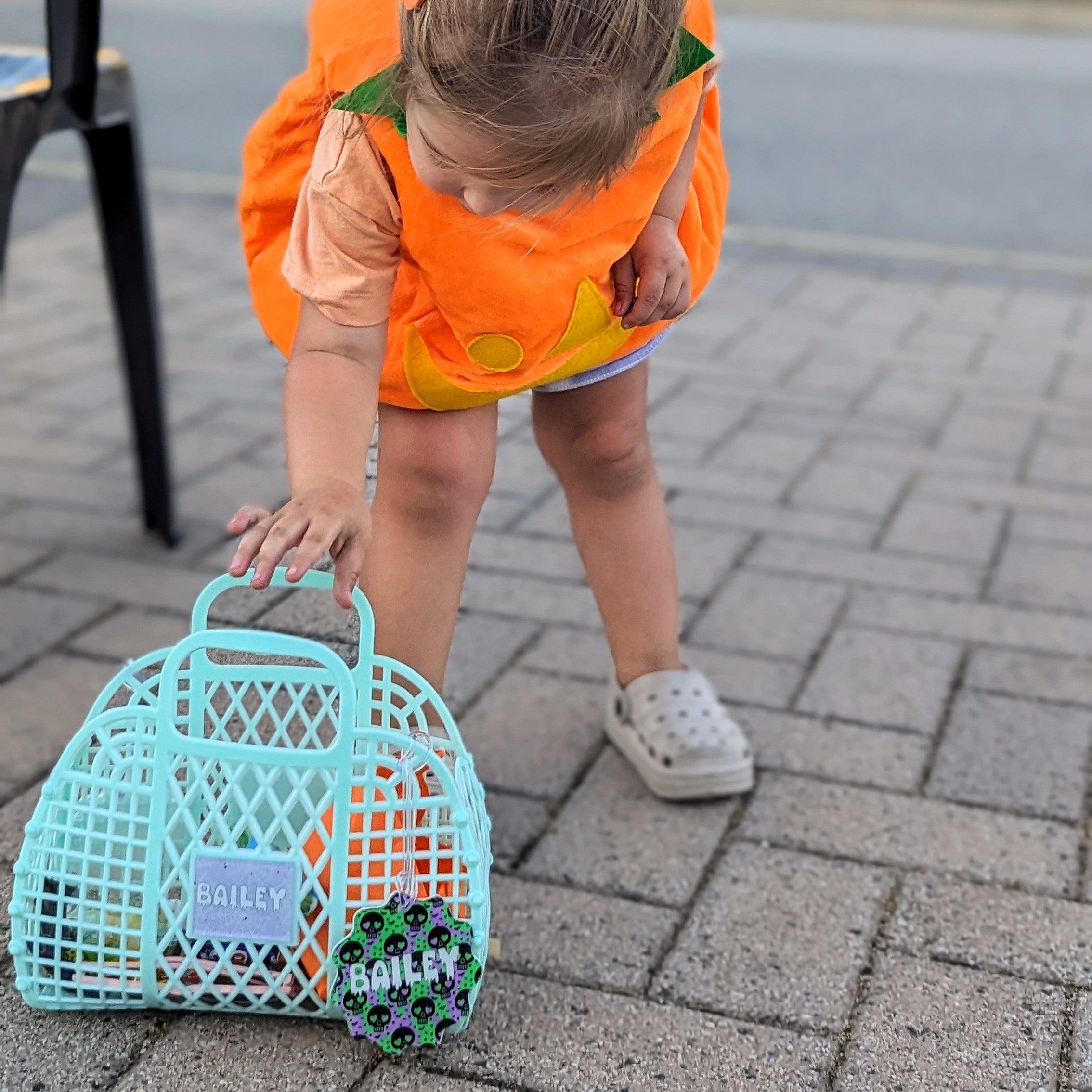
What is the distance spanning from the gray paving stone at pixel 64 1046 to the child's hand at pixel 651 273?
90 centimetres

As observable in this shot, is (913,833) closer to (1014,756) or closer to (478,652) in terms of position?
(1014,756)

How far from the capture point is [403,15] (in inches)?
55.6

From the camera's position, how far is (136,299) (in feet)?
8.73

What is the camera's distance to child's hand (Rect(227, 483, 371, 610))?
1.31 metres

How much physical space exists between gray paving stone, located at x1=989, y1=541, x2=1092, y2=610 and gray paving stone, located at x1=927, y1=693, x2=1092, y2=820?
0.41 metres

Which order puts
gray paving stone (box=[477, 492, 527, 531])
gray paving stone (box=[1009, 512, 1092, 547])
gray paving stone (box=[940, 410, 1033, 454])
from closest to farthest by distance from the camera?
gray paving stone (box=[477, 492, 527, 531]) < gray paving stone (box=[1009, 512, 1092, 547]) < gray paving stone (box=[940, 410, 1033, 454])

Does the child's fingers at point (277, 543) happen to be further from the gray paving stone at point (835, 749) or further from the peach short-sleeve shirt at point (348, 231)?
the gray paving stone at point (835, 749)

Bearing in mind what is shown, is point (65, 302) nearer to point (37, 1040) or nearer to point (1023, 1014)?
point (37, 1040)

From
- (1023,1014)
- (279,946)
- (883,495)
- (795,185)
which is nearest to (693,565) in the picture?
(883,495)


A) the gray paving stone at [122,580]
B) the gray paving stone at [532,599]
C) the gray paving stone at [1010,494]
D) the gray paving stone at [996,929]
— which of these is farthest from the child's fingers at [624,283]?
the gray paving stone at [1010,494]

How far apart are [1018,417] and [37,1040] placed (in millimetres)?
2746

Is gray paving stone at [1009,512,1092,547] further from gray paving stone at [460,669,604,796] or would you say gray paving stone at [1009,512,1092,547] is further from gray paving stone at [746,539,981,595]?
gray paving stone at [460,669,604,796]

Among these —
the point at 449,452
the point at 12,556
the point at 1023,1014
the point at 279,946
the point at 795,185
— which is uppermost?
the point at 449,452

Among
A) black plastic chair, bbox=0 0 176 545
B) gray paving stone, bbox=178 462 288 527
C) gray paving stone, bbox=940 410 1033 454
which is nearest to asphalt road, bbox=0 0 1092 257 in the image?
gray paving stone, bbox=940 410 1033 454
